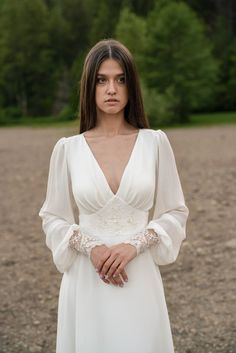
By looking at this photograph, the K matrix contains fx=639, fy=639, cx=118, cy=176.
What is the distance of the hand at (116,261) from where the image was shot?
2232 millimetres

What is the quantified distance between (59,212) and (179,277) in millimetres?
3478

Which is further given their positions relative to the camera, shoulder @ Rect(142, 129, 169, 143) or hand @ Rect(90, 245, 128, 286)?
shoulder @ Rect(142, 129, 169, 143)

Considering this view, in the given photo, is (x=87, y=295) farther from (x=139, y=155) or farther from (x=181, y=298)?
(x=181, y=298)

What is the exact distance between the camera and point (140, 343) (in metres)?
2.33

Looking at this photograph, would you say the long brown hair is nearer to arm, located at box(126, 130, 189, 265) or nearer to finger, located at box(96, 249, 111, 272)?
arm, located at box(126, 130, 189, 265)

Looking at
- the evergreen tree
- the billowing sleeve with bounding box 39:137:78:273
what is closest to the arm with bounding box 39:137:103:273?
the billowing sleeve with bounding box 39:137:78:273

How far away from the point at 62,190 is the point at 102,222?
214mm

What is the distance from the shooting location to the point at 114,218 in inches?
91.2

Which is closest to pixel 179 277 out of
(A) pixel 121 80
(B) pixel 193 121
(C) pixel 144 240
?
(C) pixel 144 240

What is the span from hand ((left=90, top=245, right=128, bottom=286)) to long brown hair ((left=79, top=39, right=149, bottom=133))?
0.47 meters

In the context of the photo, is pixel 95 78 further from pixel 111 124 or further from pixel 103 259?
pixel 103 259

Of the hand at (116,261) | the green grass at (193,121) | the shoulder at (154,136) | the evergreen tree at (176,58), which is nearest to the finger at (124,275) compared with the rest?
the hand at (116,261)

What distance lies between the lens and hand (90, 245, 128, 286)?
2.24 m

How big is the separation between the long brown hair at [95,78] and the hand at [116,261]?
1.58 ft
